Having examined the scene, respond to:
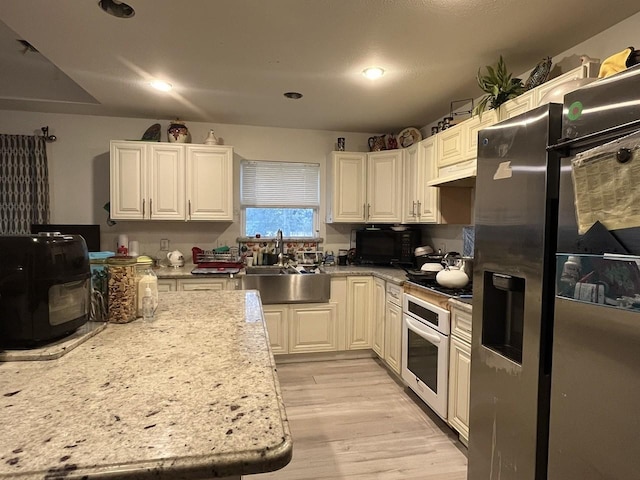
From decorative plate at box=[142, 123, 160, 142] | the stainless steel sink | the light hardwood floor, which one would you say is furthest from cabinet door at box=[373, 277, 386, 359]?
decorative plate at box=[142, 123, 160, 142]

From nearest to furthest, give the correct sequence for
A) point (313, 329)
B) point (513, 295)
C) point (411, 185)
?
point (513, 295) → point (313, 329) → point (411, 185)

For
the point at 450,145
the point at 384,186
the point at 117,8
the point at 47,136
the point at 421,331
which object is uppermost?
the point at 117,8

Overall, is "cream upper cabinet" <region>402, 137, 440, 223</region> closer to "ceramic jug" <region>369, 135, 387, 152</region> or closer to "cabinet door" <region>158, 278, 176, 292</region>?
"ceramic jug" <region>369, 135, 387, 152</region>

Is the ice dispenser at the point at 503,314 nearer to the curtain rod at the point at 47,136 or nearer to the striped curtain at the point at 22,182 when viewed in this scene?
the striped curtain at the point at 22,182

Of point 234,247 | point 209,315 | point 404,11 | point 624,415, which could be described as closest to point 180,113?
point 234,247

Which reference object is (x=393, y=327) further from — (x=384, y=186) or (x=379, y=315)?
(x=384, y=186)

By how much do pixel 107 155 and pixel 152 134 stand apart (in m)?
0.56

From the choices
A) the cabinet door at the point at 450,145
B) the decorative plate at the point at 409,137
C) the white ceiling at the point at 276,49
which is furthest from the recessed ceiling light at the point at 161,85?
the decorative plate at the point at 409,137

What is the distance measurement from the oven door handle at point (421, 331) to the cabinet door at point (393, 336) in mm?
245

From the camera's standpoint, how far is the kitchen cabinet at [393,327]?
9.92 ft

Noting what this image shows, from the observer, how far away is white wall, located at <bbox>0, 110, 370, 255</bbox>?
359cm

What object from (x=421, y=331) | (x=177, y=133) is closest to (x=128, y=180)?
(x=177, y=133)

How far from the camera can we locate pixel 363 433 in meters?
2.33

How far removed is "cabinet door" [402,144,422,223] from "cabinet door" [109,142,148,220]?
2552 millimetres
